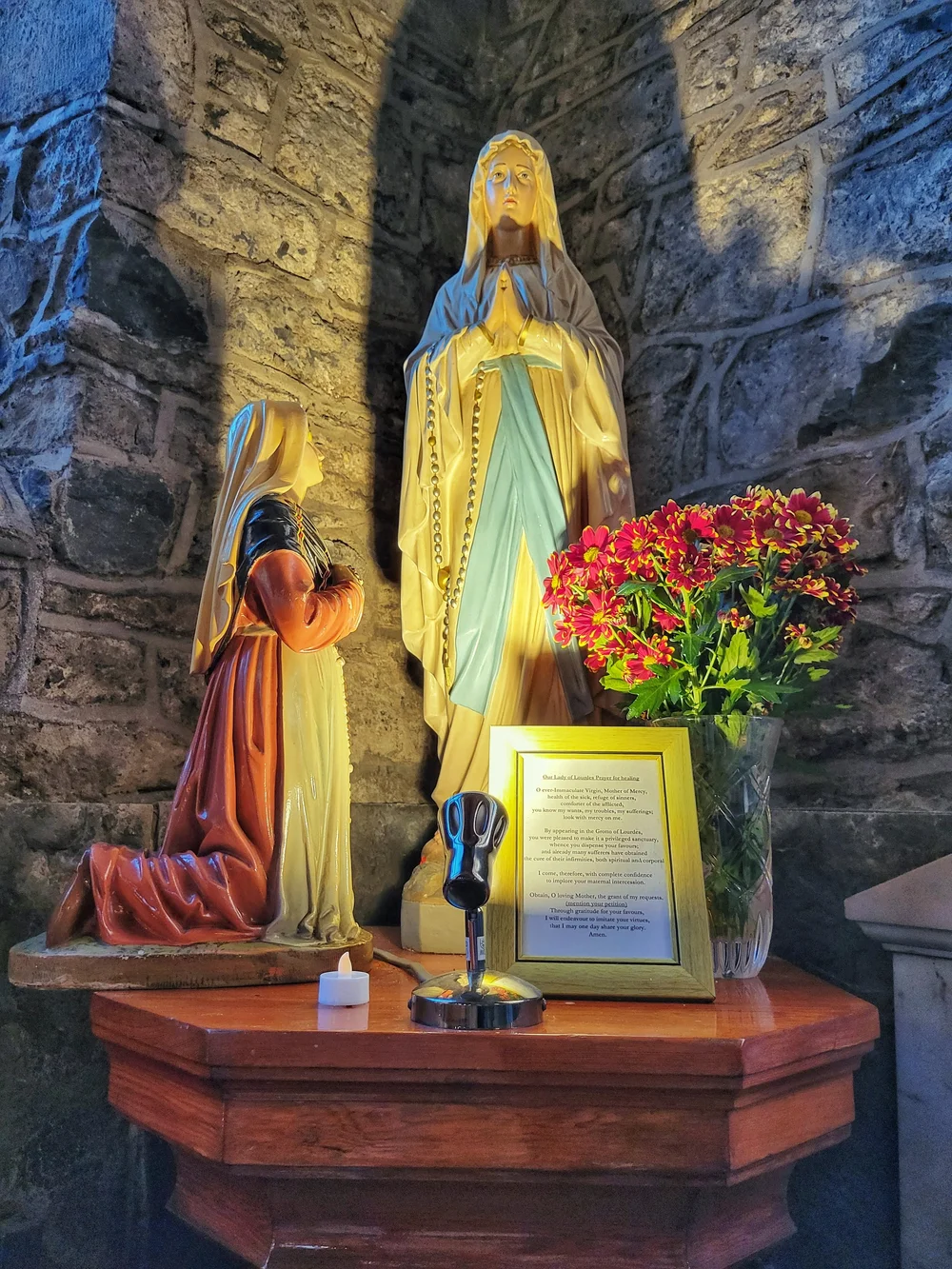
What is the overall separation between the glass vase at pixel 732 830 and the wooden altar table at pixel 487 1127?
23 centimetres

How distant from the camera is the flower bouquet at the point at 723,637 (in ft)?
4.23

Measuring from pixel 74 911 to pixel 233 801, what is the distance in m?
0.25

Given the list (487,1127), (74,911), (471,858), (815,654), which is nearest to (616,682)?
(815,654)

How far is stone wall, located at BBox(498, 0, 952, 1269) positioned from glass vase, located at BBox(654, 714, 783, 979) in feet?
1.16

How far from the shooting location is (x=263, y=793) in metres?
1.32

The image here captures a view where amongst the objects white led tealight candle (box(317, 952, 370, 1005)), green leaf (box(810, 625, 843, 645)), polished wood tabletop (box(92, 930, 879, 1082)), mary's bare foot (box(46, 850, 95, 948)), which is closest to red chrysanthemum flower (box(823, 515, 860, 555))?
green leaf (box(810, 625, 843, 645))

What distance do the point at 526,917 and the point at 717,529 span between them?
0.58 m

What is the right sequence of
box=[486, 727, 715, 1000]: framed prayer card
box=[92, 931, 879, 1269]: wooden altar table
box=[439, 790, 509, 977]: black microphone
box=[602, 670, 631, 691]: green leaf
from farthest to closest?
box=[602, 670, 631, 691]: green leaf
box=[486, 727, 715, 1000]: framed prayer card
box=[439, 790, 509, 977]: black microphone
box=[92, 931, 879, 1269]: wooden altar table

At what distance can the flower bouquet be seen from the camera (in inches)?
50.8

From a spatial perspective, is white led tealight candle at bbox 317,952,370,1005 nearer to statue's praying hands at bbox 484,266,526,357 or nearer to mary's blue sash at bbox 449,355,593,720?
mary's blue sash at bbox 449,355,593,720

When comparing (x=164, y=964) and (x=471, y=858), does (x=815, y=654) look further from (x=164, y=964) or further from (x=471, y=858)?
(x=164, y=964)

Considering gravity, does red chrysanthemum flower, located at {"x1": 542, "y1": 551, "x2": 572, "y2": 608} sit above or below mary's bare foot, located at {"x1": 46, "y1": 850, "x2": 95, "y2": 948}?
above

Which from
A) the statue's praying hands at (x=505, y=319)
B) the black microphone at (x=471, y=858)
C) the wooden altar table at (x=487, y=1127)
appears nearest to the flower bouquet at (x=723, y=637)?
the wooden altar table at (x=487, y=1127)

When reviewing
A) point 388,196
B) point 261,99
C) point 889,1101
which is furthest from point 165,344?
point 889,1101
